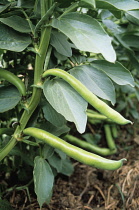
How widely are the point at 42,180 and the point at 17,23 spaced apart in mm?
465

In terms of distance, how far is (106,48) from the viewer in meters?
0.64

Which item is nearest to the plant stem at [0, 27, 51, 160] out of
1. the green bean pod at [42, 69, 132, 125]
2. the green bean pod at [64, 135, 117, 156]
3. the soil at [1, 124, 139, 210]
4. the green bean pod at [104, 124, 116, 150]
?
the green bean pod at [42, 69, 132, 125]

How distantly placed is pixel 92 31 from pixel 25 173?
0.73 meters

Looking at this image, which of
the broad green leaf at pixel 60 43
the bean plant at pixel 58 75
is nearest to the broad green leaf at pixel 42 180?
the bean plant at pixel 58 75

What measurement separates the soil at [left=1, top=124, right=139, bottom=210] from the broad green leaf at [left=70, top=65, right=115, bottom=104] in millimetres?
541

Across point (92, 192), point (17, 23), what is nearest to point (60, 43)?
point (17, 23)

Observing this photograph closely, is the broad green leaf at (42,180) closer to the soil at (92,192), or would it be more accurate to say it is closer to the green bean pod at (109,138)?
the soil at (92,192)

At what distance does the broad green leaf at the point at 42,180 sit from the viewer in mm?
802

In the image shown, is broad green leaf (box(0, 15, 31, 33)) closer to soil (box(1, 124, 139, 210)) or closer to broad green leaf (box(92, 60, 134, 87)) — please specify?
broad green leaf (box(92, 60, 134, 87))

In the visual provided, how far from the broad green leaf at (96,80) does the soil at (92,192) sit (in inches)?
21.3

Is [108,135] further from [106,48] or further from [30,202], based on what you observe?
[106,48]

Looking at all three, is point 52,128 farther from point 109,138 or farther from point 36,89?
point 109,138

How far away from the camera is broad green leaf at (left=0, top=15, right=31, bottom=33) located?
0.72 metres

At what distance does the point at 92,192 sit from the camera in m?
1.28
